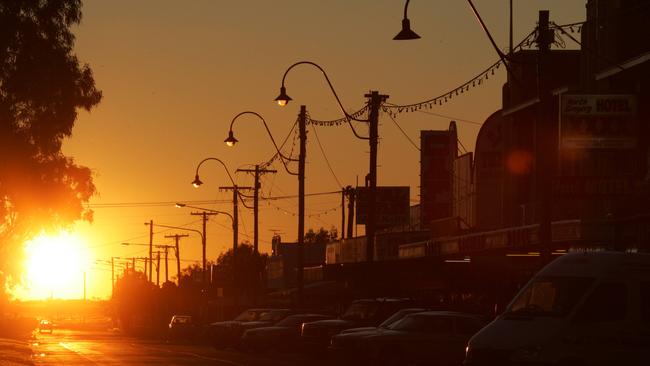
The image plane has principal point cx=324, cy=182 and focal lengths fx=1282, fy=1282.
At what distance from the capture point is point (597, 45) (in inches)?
1725

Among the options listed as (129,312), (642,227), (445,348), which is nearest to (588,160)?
(642,227)

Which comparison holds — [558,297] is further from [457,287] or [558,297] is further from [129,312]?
[129,312]

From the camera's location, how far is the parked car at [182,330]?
200ft

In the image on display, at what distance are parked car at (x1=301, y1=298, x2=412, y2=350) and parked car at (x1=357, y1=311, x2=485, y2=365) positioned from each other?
20.5ft

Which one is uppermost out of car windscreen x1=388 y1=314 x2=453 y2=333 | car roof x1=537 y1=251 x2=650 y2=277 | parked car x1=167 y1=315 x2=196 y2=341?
car roof x1=537 y1=251 x2=650 y2=277

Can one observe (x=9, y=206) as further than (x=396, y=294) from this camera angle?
No

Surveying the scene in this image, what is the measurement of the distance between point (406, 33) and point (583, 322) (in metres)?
10.7

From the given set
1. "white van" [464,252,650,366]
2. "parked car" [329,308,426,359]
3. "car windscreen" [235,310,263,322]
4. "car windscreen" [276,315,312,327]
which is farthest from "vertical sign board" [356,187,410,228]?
"white van" [464,252,650,366]

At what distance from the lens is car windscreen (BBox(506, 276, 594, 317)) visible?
66.7 ft

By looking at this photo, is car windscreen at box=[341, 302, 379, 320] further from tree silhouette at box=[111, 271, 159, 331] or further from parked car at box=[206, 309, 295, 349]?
tree silhouette at box=[111, 271, 159, 331]

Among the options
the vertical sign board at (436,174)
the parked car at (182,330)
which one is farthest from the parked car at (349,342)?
the vertical sign board at (436,174)

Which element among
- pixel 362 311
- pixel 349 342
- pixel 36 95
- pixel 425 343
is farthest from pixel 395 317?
pixel 36 95

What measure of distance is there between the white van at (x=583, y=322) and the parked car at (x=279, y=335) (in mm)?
18940

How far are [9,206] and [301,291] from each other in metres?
13.6
